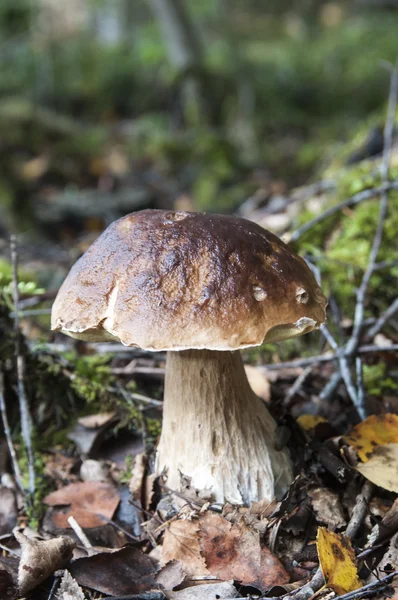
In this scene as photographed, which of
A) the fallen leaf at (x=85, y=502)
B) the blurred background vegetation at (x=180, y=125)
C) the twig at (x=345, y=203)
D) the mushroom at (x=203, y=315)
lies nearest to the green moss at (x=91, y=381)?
the fallen leaf at (x=85, y=502)

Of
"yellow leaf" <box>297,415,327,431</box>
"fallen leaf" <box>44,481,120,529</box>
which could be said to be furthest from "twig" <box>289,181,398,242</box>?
"fallen leaf" <box>44,481,120,529</box>

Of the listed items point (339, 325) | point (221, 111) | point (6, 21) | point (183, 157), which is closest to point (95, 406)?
point (339, 325)

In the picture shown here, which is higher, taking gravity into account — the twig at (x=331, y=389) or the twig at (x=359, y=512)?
the twig at (x=331, y=389)

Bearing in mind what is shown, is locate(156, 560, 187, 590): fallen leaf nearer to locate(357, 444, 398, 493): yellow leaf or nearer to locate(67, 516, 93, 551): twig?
locate(67, 516, 93, 551): twig

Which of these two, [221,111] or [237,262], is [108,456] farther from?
[221,111]

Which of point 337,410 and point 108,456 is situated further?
point 337,410

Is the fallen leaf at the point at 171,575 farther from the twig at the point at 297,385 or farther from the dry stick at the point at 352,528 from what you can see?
the twig at the point at 297,385
